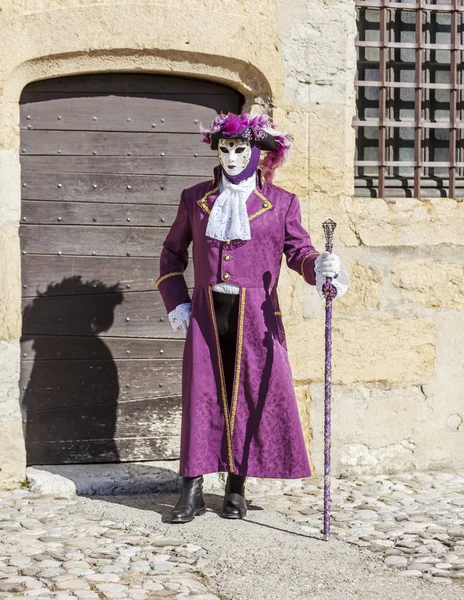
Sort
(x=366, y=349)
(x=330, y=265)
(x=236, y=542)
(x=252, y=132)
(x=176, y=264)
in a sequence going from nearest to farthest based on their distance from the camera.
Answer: (x=236, y=542), (x=330, y=265), (x=252, y=132), (x=176, y=264), (x=366, y=349)

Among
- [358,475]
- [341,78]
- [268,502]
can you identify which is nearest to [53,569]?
[268,502]

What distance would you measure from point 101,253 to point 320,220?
3.90ft

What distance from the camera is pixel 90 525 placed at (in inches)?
193

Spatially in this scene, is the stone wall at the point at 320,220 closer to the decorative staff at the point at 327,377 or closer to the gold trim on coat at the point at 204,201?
the gold trim on coat at the point at 204,201

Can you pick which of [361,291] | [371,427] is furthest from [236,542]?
[361,291]

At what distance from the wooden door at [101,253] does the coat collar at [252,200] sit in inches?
32.9

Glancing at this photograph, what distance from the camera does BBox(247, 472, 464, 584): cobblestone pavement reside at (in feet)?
14.3

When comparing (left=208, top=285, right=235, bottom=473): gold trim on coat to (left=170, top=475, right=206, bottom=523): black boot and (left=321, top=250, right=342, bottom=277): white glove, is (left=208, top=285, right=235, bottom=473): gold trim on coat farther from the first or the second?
(left=321, top=250, right=342, bottom=277): white glove

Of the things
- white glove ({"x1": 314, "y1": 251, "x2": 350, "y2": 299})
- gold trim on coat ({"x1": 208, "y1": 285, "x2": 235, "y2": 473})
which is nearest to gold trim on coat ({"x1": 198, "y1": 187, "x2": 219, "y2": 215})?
gold trim on coat ({"x1": 208, "y1": 285, "x2": 235, "y2": 473})

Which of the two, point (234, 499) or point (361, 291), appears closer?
point (234, 499)

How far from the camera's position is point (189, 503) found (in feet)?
16.4

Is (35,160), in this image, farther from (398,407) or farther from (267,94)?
(398,407)

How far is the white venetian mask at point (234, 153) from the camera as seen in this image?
499cm

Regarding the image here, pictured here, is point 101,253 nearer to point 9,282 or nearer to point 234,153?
point 9,282
